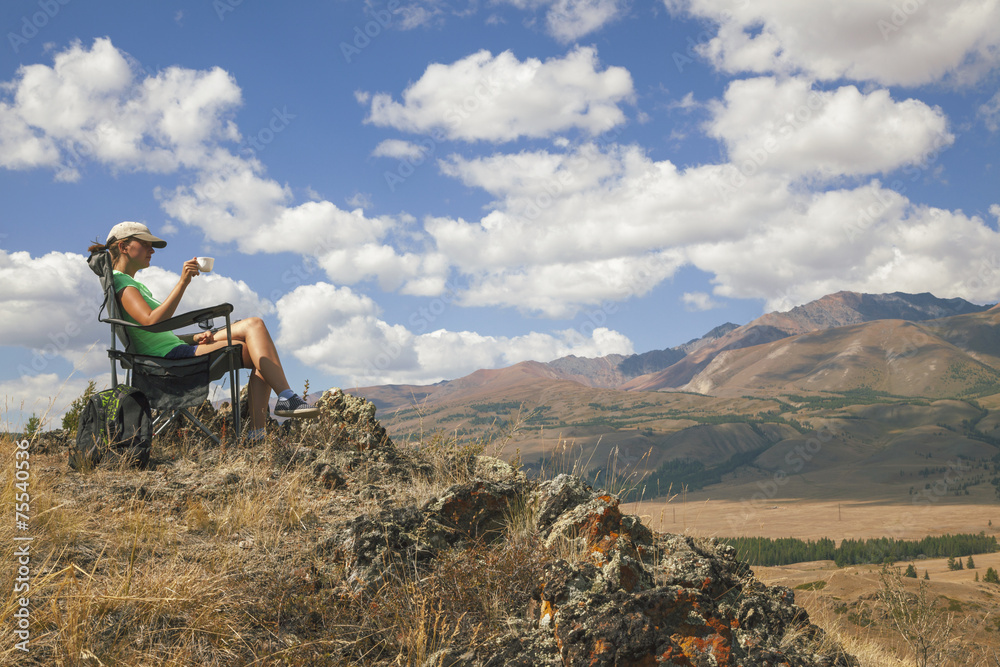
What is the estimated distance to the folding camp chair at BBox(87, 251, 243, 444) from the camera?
546 cm

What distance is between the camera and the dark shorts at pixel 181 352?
564 centimetres

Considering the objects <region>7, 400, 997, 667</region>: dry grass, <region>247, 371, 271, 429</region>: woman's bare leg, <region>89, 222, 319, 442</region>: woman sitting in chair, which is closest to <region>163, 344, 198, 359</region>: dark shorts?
<region>89, 222, 319, 442</region>: woman sitting in chair

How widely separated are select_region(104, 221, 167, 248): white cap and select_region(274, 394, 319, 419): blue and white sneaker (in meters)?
2.01

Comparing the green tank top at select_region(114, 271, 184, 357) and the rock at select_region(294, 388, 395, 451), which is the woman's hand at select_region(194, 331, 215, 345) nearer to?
the green tank top at select_region(114, 271, 184, 357)

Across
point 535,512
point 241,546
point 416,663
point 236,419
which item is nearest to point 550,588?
point 416,663

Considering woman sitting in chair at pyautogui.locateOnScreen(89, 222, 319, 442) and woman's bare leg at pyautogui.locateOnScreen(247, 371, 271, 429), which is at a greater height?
woman sitting in chair at pyautogui.locateOnScreen(89, 222, 319, 442)

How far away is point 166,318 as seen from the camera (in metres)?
5.41

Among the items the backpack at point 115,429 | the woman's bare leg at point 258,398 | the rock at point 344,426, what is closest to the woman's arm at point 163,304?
the backpack at point 115,429

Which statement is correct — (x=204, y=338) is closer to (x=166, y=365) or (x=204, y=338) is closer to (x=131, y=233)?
(x=166, y=365)

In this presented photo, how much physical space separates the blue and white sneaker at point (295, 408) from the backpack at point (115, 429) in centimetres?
109

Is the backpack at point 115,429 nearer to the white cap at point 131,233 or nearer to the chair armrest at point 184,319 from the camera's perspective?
the chair armrest at point 184,319

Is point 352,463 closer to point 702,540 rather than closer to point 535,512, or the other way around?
point 535,512

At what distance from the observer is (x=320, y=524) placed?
13.1 feet

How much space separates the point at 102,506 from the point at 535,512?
302cm
